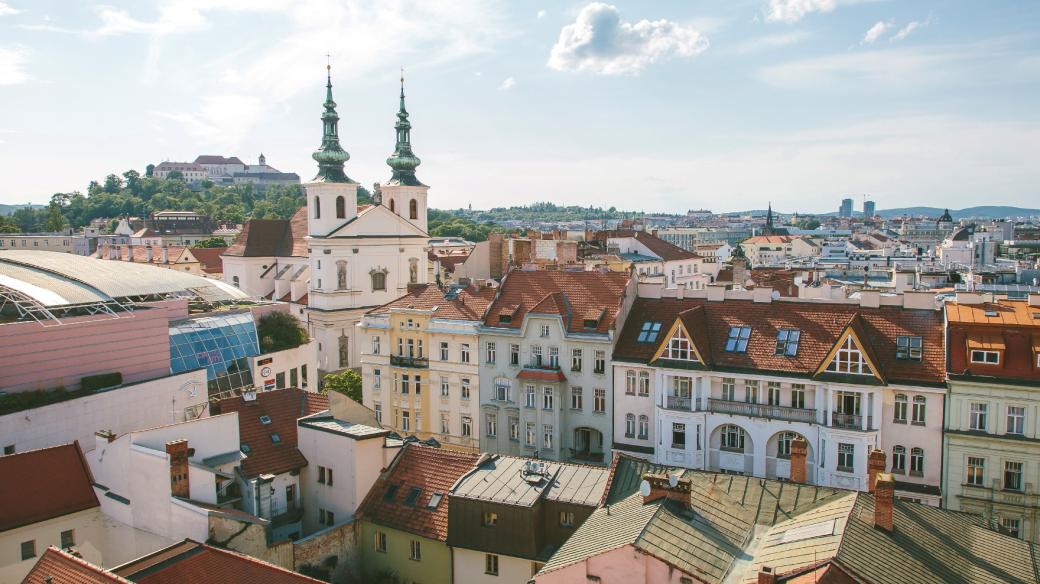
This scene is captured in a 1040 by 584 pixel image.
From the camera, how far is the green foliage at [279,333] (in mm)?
50562

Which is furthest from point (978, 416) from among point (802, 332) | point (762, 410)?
point (762, 410)

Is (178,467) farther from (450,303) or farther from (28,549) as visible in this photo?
(450,303)

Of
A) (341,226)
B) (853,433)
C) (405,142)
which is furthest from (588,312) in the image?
(405,142)

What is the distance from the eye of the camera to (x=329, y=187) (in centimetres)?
7788

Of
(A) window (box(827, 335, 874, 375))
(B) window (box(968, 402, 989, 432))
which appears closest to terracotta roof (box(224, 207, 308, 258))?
(A) window (box(827, 335, 874, 375))

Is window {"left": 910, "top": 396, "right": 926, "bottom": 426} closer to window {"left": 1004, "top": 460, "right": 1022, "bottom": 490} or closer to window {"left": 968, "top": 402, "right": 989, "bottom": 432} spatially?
window {"left": 968, "top": 402, "right": 989, "bottom": 432}

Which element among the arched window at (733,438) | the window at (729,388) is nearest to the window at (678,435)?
the arched window at (733,438)

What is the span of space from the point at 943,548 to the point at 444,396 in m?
30.1

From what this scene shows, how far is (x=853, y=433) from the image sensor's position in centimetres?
3456

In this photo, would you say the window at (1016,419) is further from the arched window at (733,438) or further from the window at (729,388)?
the window at (729,388)

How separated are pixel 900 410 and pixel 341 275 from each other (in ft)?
183

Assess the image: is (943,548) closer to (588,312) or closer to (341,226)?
(588,312)

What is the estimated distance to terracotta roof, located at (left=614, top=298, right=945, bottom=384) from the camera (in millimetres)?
35125

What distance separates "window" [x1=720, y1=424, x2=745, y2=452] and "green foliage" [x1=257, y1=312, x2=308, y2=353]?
28061mm
